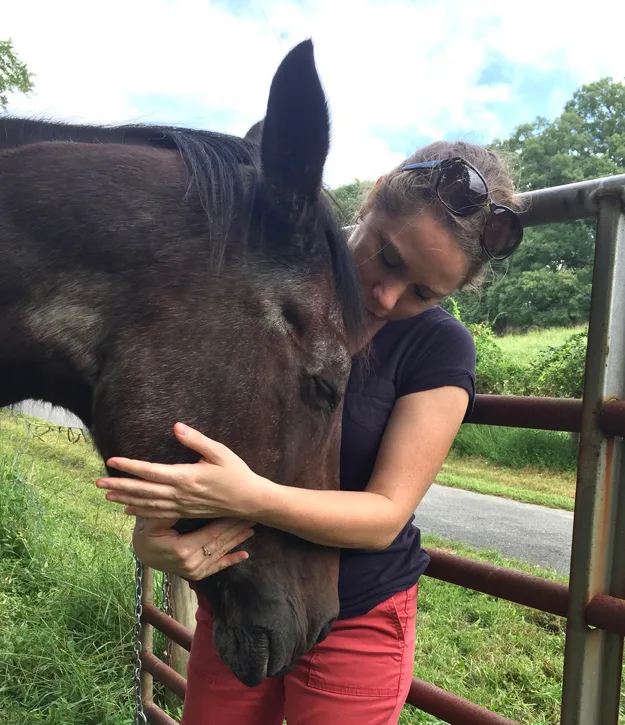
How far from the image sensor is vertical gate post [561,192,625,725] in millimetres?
1369

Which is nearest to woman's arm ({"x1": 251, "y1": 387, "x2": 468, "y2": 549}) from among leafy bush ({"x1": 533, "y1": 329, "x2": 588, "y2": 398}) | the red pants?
the red pants

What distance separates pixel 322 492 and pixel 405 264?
64 cm

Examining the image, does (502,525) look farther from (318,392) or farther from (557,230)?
(557,230)

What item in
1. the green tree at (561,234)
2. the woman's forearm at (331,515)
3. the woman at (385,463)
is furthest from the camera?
the green tree at (561,234)

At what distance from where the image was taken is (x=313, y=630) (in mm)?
1428

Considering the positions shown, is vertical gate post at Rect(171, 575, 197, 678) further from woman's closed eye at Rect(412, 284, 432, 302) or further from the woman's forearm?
woman's closed eye at Rect(412, 284, 432, 302)

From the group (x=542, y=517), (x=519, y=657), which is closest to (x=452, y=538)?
(x=542, y=517)

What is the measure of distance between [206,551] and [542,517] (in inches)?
293

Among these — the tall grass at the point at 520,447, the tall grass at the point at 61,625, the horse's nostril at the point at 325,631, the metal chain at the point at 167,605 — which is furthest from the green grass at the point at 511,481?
the horse's nostril at the point at 325,631

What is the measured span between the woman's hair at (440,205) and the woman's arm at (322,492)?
391 millimetres

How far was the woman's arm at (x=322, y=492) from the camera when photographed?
1180 millimetres

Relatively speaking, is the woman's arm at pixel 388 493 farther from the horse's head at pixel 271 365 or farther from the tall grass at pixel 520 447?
the tall grass at pixel 520 447

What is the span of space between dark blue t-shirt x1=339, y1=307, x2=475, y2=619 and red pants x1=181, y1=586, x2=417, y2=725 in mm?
59

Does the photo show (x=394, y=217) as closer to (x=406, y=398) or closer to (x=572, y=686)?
(x=406, y=398)
